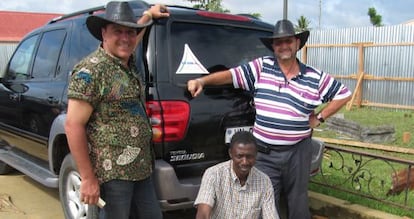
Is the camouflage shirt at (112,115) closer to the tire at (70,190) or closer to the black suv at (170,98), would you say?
the black suv at (170,98)

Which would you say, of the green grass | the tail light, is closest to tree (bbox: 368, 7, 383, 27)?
the green grass

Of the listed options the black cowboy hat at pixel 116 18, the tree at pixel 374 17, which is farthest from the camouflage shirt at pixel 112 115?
the tree at pixel 374 17

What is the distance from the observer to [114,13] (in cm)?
236

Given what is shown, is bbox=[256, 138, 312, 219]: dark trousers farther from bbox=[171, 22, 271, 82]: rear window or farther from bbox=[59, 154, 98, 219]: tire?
bbox=[59, 154, 98, 219]: tire

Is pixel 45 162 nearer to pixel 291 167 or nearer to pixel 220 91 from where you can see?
pixel 220 91

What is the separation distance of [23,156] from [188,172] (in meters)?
2.29

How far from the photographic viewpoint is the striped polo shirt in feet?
9.86

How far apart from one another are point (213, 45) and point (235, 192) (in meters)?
1.19

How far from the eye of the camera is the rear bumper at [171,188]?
2887 millimetres

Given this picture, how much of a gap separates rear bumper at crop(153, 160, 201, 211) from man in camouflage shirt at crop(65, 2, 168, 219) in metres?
0.35

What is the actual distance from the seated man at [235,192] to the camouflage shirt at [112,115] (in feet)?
1.47

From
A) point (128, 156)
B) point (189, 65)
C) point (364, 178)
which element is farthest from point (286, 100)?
point (364, 178)

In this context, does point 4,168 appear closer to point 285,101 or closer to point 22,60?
point 22,60

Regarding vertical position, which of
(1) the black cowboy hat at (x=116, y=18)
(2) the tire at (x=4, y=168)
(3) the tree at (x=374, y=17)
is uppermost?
(3) the tree at (x=374, y=17)
